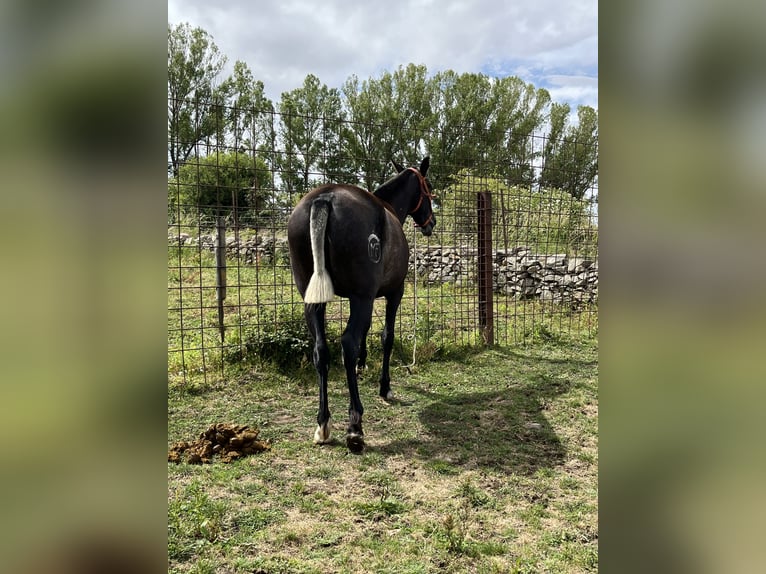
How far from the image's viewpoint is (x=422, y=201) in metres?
4.59

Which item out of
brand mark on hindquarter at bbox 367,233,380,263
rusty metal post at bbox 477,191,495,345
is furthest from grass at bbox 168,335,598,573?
rusty metal post at bbox 477,191,495,345

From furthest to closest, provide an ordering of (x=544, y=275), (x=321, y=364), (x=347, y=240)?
(x=544, y=275) → (x=321, y=364) → (x=347, y=240)

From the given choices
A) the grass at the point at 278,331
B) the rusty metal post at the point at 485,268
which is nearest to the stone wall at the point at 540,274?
the grass at the point at 278,331

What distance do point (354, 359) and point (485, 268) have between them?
11.4 feet

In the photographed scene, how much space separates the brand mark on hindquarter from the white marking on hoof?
4.06ft

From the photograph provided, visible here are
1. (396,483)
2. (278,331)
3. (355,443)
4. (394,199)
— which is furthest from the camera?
(278,331)

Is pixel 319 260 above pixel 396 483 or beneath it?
above

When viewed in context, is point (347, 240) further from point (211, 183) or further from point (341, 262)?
point (211, 183)

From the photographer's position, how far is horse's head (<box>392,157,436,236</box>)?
14.6 feet

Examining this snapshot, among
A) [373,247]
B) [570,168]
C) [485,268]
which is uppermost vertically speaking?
[570,168]

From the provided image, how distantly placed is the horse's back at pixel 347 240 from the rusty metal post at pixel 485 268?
2919 mm

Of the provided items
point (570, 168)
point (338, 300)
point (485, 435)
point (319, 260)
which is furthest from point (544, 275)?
point (319, 260)

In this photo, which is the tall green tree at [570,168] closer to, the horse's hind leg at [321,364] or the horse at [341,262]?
the horse at [341,262]
